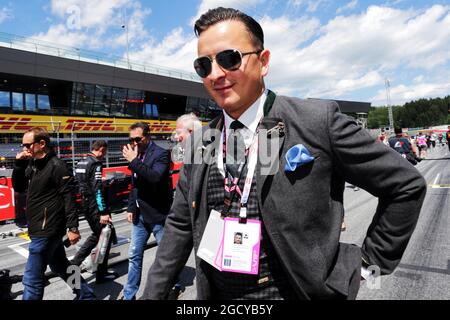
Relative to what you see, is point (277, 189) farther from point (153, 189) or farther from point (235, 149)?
point (153, 189)

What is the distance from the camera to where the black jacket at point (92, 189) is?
4371 mm

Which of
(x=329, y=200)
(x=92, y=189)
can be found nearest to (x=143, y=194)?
(x=92, y=189)

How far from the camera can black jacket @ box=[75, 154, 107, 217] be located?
4371 mm

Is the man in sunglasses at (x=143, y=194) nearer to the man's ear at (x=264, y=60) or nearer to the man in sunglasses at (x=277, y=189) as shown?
the man in sunglasses at (x=277, y=189)

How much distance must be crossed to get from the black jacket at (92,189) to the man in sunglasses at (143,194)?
0.89 meters

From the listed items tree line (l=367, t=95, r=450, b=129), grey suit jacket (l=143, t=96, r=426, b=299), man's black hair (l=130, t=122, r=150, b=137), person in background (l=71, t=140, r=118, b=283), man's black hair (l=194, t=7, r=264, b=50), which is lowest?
person in background (l=71, t=140, r=118, b=283)

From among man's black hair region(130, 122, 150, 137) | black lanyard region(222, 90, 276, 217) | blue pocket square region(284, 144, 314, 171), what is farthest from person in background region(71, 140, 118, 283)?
blue pocket square region(284, 144, 314, 171)

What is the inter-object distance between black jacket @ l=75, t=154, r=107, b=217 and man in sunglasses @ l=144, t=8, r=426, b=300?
3213mm

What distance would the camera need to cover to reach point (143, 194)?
3576 millimetres

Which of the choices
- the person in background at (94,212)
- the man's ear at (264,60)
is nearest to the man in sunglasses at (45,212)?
the person in background at (94,212)

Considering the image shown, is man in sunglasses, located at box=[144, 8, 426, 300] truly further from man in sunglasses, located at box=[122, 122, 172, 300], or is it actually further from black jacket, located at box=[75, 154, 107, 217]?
black jacket, located at box=[75, 154, 107, 217]

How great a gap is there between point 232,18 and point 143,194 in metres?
2.68

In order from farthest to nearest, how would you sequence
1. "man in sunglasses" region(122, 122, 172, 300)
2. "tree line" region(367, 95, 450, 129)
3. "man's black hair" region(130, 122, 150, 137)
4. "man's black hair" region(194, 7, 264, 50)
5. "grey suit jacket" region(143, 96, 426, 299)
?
"tree line" region(367, 95, 450, 129), "man's black hair" region(130, 122, 150, 137), "man in sunglasses" region(122, 122, 172, 300), "man's black hair" region(194, 7, 264, 50), "grey suit jacket" region(143, 96, 426, 299)
